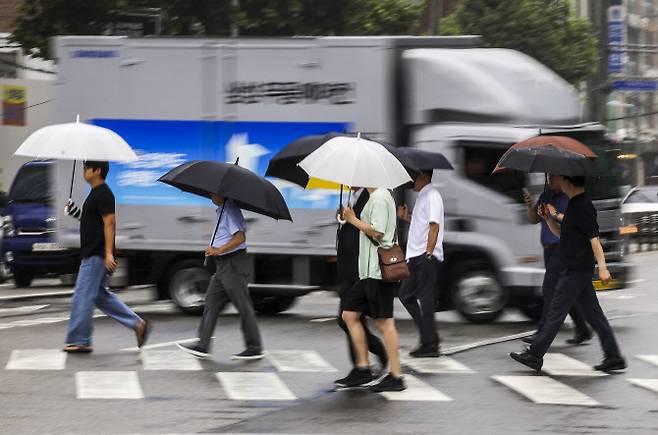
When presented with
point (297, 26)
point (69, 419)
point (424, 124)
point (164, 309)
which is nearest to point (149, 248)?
point (164, 309)

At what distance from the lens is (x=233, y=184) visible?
38.3 feet

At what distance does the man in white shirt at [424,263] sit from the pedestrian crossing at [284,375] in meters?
0.25

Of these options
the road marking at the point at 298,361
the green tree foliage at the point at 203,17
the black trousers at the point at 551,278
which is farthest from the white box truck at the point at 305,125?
the green tree foliage at the point at 203,17

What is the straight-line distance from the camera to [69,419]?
905 centimetres

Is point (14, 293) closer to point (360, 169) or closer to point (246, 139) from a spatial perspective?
point (246, 139)

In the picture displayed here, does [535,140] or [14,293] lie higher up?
[535,140]

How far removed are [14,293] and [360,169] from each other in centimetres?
1144

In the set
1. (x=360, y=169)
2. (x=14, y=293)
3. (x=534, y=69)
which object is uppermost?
(x=534, y=69)

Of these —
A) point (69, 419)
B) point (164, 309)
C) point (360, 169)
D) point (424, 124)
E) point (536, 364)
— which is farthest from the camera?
point (164, 309)

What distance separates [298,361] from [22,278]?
1007 centimetres

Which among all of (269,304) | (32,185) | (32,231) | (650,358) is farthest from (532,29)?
(650,358)

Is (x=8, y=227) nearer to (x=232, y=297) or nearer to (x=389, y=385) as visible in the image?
(x=232, y=297)

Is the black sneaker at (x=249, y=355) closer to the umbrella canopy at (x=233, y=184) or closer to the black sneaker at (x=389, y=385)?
the umbrella canopy at (x=233, y=184)

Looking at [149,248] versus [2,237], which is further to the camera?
[2,237]
